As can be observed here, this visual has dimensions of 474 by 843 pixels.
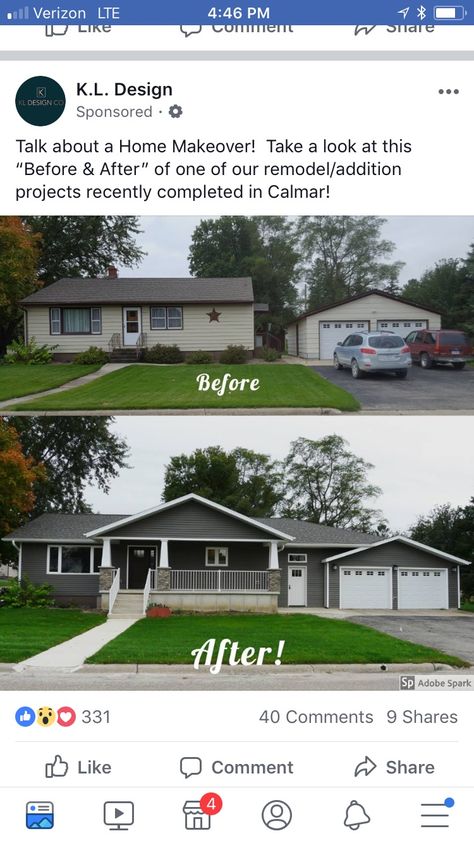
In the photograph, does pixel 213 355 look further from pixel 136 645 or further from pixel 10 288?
pixel 136 645

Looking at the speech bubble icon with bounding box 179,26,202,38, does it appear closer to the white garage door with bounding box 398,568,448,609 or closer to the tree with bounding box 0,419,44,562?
the tree with bounding box 0,419,44,562

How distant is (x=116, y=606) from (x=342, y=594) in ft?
20.3

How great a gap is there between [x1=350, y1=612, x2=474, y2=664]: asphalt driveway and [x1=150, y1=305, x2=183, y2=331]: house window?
476cm

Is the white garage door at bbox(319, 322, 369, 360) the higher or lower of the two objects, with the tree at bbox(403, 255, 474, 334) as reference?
lower

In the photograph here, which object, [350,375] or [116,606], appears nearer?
[350,375]

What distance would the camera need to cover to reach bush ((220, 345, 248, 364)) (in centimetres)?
679

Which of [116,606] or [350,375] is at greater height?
[350,375]

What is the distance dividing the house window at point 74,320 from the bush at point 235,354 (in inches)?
46.6

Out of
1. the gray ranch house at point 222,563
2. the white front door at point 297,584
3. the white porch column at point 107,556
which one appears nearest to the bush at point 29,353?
the gray ranch house at point 222,563

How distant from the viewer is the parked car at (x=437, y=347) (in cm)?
684
